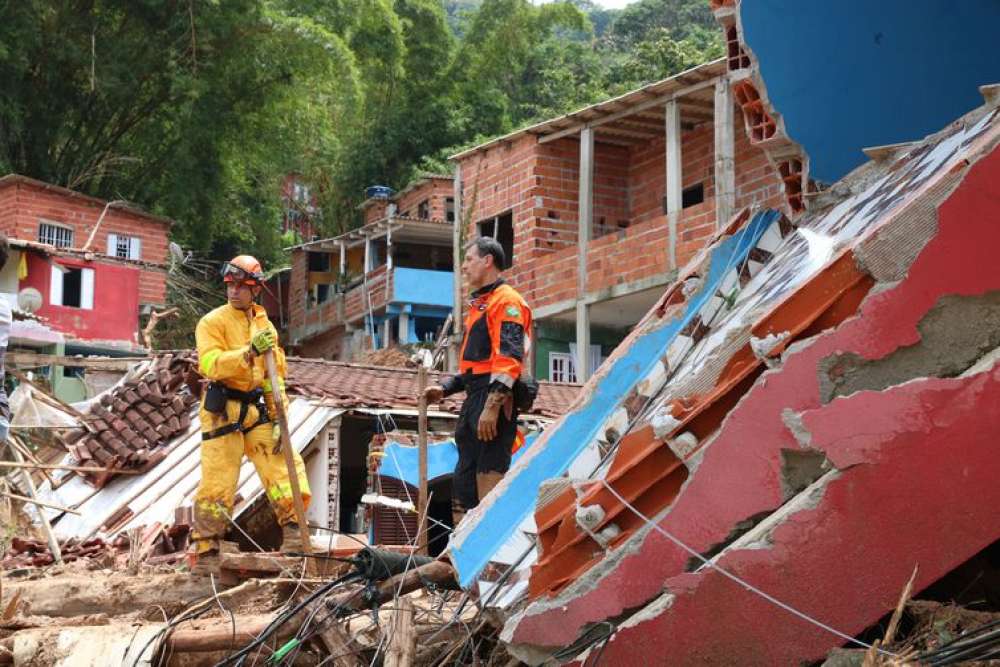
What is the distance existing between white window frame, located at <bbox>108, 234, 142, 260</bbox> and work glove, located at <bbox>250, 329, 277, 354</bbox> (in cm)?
2821

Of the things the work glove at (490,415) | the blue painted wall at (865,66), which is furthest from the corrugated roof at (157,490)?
the blue painted wall at (865,66)

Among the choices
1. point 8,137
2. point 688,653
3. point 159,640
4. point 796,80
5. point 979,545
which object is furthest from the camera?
point 8,137

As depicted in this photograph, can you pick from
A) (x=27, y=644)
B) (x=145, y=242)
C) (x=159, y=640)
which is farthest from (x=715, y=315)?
(x=145, y=242)

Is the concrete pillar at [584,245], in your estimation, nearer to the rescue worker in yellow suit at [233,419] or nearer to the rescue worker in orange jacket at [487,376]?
the rescue worker in yellow suit at [233,419]

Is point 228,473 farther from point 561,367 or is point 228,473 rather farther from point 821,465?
point 561,367

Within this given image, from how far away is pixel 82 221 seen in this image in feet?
112

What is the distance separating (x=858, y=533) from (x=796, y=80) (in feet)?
12.3

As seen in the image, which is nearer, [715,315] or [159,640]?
[159,640]

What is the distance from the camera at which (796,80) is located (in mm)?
6941

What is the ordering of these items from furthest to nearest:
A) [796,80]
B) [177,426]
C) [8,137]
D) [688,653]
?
[8,137] → [177,426] → [796,80] → [688,653]

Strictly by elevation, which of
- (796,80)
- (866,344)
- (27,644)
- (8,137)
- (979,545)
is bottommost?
(27,644)

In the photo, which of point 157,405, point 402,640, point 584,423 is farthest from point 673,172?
point 402,640

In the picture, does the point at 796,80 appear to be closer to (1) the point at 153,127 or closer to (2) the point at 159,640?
(2) the point at 159,640

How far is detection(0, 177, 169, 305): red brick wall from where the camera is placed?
3259cm
